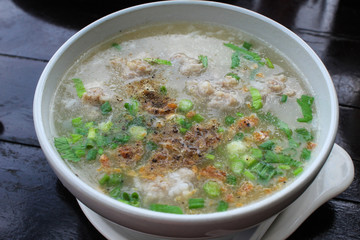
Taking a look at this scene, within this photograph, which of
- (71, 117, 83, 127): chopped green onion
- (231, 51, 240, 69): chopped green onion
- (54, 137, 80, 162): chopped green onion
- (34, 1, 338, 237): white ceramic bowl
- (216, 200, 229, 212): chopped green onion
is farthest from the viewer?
(231, 51, 240, 69): chopped green onion

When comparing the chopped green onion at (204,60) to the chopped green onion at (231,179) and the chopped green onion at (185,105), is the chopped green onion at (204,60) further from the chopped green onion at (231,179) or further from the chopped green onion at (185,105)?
the chopped green onion at (231,179)

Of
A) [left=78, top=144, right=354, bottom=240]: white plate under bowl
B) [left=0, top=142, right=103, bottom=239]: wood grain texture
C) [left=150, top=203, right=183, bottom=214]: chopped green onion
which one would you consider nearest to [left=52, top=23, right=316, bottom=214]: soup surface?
[left=150, top=203, right=183, bottom=214]: chopped green onion

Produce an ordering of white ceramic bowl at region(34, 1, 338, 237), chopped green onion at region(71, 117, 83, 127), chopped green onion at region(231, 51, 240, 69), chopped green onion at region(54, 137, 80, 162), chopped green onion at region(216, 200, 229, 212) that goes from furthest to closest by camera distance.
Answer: chopped green onion at region(231, 51, 240, 69) < chopped green onion at region(71, 117, 83, 127) < chopped green onion at region(54, 137, 80, 162) < chopped green onion at region(216, 200, 229, 212) < white ceramic bowl at region(34, 1, 338, 237)

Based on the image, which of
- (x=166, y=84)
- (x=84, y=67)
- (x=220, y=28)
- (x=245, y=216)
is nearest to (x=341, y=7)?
(x=220, y=28)

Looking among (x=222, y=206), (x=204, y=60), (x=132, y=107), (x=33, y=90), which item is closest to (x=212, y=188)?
(x=222, y=206)

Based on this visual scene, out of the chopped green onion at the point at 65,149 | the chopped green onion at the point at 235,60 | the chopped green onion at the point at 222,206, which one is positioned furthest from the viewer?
the chopped green onion at the point at 235,60

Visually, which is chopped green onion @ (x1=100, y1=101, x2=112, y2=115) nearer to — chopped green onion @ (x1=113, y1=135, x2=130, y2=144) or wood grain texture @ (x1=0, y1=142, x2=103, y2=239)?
chopped green onion @ (x1=113, y1=135, x2=130, y2=144)

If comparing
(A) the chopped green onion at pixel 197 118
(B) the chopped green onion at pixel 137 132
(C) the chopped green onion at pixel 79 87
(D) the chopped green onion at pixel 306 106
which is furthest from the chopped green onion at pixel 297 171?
(C) the chopped green onion at pixel 79 87

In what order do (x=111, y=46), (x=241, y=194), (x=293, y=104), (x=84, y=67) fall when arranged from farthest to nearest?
(x=111, y=46), (x=84, y=67), (x=293, y=104), (x=241, y=194)

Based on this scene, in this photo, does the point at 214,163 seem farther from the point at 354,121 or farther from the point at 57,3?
the point at 57,3
